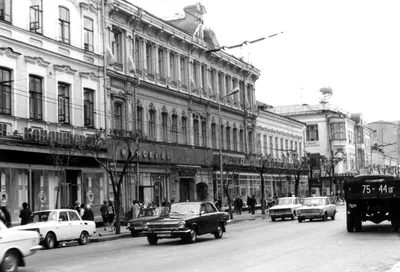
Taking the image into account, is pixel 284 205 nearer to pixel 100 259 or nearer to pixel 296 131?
pixel 100 259

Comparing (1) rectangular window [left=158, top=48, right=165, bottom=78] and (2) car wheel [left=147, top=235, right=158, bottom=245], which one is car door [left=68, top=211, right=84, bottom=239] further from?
(1) rectangular window [left=158, top=48, right=165, bottom=78]

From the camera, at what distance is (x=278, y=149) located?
2571 inches

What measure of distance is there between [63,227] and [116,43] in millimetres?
17115

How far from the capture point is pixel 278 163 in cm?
6325

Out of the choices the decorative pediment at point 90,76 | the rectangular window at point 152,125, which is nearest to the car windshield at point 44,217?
the decorative pediment at point 90,76

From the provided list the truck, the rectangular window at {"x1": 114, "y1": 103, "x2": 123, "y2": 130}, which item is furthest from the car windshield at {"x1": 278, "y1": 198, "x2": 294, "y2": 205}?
the truck

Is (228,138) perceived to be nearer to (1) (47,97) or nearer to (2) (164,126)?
(2) (164,126)

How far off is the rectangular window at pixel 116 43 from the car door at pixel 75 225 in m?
15.1

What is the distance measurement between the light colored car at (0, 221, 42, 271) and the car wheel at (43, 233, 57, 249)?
25.0 ft

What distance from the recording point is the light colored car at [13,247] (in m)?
13.7

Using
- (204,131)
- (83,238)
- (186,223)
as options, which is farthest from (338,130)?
(186,223)

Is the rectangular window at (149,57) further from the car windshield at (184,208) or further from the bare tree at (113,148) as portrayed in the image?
the car windshield at (184,208)

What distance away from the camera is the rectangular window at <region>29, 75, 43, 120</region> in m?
30.0

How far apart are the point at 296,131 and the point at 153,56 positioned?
35226mm
